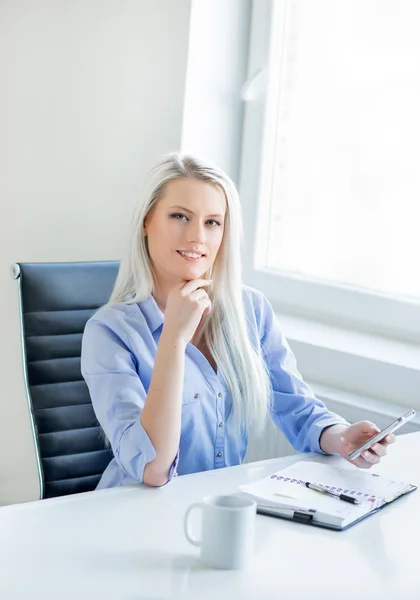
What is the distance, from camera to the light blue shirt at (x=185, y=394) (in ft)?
4.99

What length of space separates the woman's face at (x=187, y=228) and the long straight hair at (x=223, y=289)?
0.02m

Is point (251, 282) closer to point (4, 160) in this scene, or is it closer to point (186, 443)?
point (4, 160)

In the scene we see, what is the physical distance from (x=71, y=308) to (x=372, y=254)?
984 mm

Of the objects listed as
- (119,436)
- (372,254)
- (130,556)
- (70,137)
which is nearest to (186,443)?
(119,436)

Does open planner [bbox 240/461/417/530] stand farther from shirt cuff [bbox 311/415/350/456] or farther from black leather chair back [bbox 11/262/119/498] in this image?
black leather chair back [bbox 11/262/119/498]

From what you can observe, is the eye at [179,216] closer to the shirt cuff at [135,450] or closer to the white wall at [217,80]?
the shirt cuff at [135,450]

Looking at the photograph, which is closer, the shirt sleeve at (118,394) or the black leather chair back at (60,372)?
the shirt sleeve at (118,394)

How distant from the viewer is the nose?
1.66 metres

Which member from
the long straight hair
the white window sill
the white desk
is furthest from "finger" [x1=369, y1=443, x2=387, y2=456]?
the white window sill

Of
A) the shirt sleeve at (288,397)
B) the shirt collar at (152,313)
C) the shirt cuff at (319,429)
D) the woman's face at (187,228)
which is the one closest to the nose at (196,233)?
the woman's face at (187,228)

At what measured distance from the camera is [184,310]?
157cm

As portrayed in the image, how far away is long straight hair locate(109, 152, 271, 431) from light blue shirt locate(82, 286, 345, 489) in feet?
0.09

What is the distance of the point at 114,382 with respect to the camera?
1549 millimetres

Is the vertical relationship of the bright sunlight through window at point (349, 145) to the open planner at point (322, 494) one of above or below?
above
